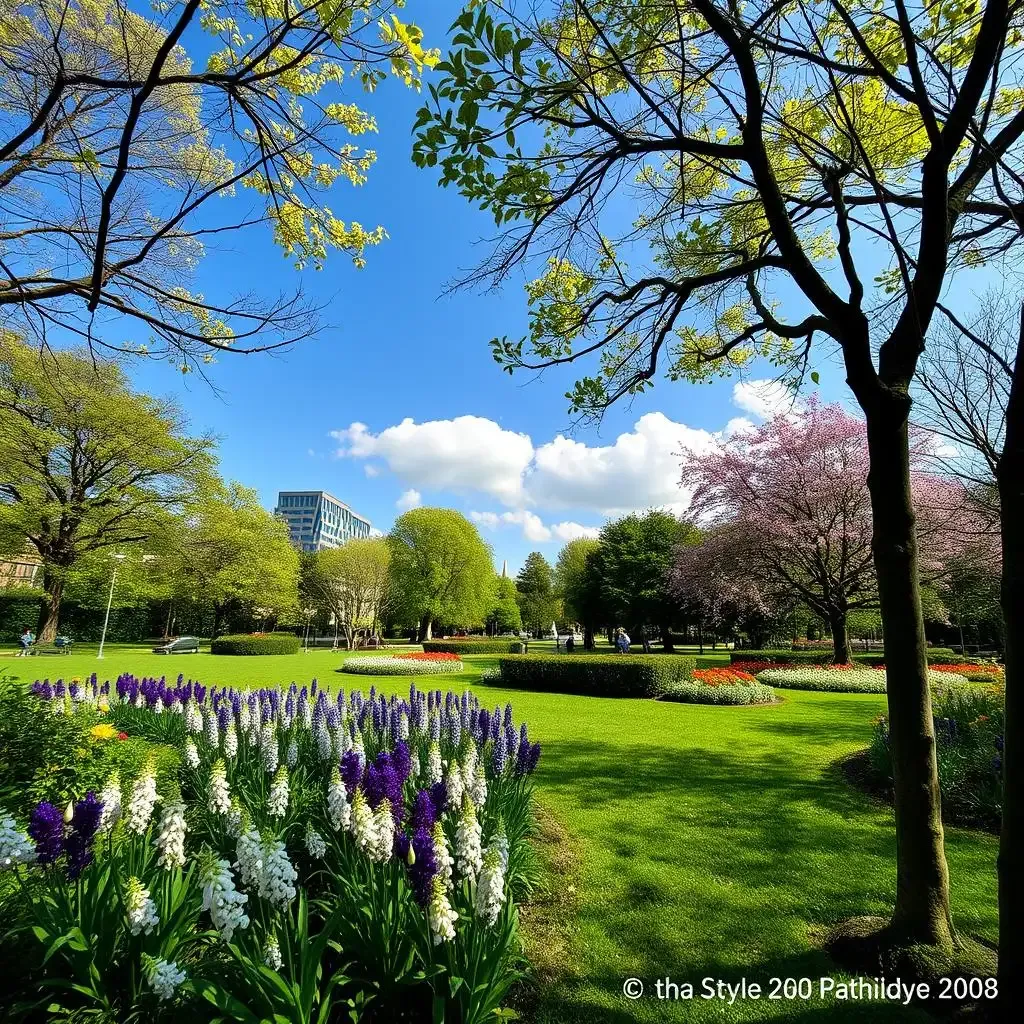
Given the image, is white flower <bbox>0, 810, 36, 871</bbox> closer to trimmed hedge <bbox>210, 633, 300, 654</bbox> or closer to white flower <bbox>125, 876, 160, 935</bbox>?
white flower <bbox>125, 876, 160, 935</bbox>

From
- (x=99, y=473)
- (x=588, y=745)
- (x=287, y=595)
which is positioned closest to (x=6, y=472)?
(x=99, y=473)

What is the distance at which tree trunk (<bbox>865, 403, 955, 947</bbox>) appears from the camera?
318cm

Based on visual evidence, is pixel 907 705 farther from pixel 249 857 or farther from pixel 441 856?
pixel 249 857

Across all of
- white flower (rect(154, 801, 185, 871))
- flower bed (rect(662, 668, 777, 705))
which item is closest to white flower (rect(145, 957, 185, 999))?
white flower (rect(154, 801, 185, 871))

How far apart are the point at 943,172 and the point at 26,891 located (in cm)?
612

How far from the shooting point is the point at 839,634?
72.7 feet

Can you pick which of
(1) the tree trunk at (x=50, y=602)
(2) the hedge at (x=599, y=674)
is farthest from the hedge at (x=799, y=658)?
(1) the tree trunk at (x=50, y=602)

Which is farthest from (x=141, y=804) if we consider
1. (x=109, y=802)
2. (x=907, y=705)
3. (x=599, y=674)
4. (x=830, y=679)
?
(x=830, y=679)

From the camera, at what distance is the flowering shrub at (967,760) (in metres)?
5.93

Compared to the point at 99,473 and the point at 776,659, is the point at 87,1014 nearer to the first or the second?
the point at 776,659

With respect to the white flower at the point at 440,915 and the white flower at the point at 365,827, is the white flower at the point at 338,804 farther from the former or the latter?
the white flower at the point at 440,915

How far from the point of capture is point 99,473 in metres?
28.6

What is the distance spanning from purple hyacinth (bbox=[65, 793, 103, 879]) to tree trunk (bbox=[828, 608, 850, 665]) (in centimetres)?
2409

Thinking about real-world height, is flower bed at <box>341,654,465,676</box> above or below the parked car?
above
